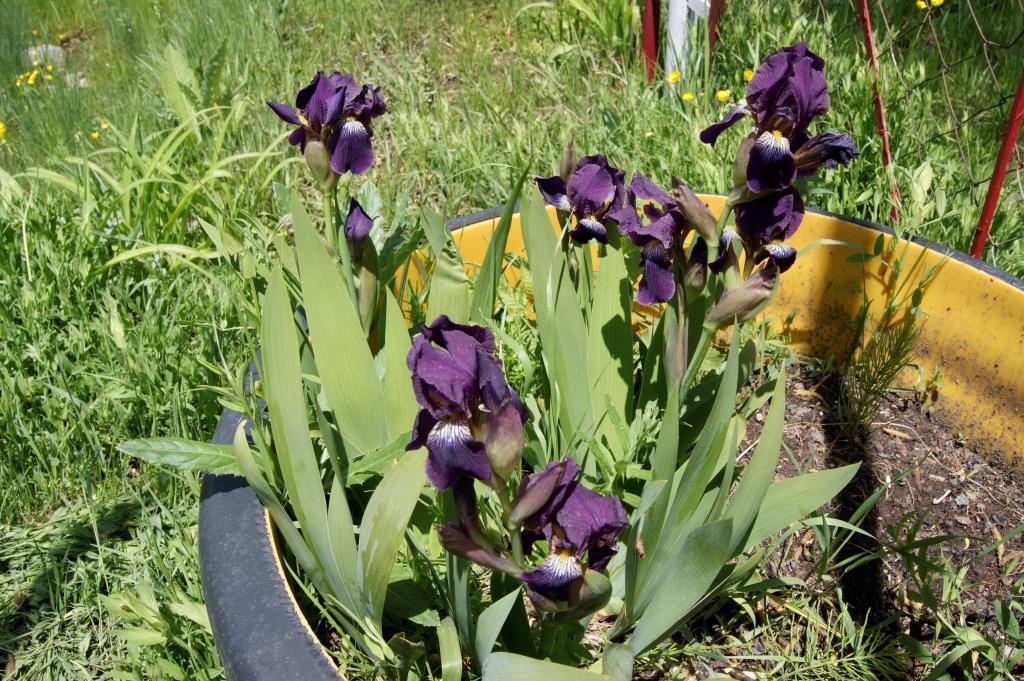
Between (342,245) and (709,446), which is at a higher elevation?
(342,245)

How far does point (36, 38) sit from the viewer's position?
4.02m

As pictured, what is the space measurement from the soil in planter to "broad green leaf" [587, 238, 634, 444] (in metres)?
0.29

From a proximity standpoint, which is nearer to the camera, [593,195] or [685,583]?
[685,583]

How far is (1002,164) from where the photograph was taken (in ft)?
5.27

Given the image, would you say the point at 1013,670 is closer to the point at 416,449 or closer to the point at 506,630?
the point at 506,630

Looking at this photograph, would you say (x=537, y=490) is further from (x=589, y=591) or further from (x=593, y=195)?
(x=593, y=195)

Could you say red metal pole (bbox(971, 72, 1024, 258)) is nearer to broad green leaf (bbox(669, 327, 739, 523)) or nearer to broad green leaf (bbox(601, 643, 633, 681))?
broad green leaf (bbox(669, 327, 739, 523))

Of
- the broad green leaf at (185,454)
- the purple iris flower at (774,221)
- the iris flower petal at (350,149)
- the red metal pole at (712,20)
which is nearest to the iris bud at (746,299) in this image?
the purple iris flower at (774,221)

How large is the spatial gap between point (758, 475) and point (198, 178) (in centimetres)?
192

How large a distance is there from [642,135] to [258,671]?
1825 millimetres

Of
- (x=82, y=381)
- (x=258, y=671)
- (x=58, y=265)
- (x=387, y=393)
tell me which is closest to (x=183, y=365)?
(x=82, y=381)

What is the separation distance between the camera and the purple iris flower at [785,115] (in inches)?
39.9

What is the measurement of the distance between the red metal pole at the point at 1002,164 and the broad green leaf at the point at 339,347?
1271 mm

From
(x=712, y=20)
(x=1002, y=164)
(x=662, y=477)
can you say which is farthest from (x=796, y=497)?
(x=712, y=20)
